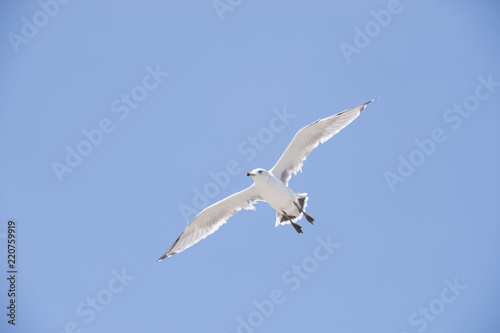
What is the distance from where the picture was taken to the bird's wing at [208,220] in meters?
14.2

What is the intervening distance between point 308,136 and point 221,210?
7.37 ft

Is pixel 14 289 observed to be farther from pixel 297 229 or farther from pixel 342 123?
pixel 342 123

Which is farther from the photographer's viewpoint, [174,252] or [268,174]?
[174,252]

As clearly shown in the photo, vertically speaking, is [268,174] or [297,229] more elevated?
[268,174]

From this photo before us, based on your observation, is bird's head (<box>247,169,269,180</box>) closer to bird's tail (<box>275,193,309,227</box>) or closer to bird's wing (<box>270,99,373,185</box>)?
bird's wing (<box>270,99,373,185</box>)

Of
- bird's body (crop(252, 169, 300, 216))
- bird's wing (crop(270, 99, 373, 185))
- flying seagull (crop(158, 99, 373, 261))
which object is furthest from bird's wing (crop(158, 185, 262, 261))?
bird's wing (crop(270, 99, 373, 185))

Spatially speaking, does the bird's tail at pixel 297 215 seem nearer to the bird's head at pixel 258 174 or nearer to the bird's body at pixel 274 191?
the bird's body at pixel 274 191

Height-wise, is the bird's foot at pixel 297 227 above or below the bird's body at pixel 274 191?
below

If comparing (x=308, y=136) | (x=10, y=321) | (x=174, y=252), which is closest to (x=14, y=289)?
(x=10, y=321)

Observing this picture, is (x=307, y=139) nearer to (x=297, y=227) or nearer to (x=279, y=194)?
(x=279, y=194)

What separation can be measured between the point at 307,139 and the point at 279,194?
46.1 inches

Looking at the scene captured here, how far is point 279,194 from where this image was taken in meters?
13.5

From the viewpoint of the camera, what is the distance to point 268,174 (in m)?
13.5

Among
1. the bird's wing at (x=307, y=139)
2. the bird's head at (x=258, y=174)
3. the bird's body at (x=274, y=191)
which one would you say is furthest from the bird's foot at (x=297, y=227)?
the bird's head at (x=258, y=174)
